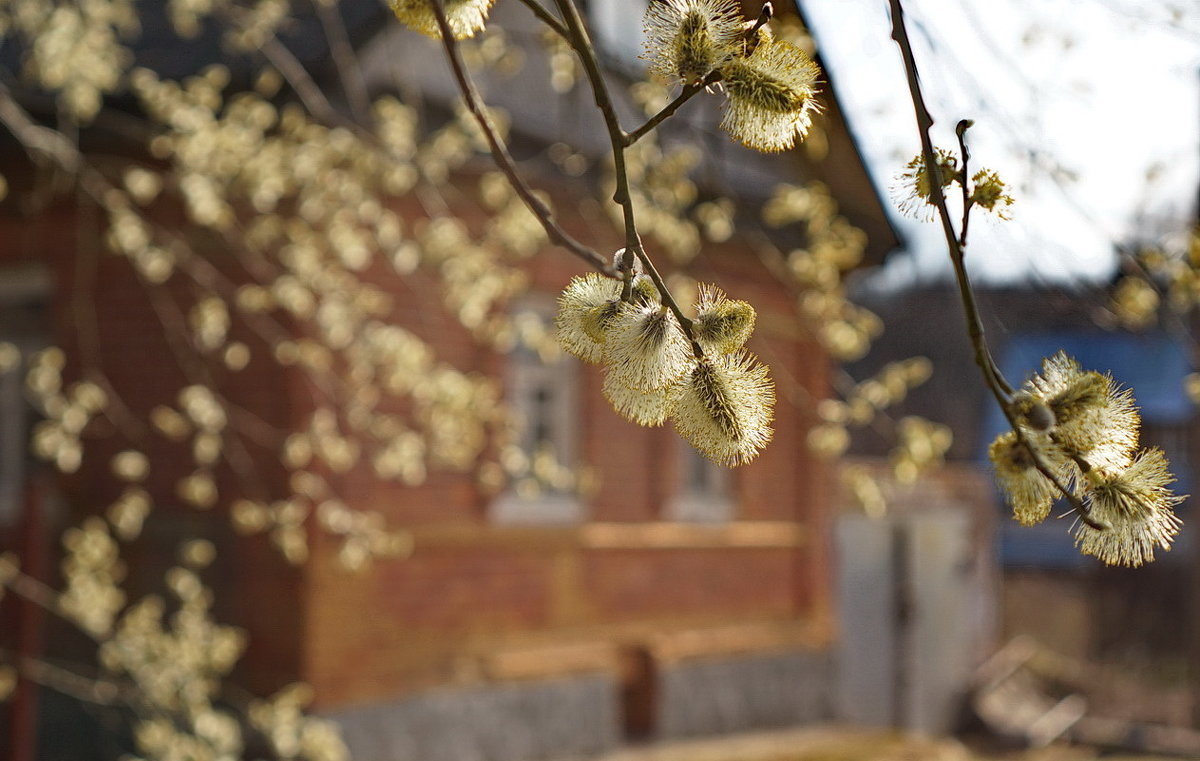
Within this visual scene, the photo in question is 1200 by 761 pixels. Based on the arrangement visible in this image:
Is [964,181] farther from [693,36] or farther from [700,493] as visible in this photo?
[700,493]

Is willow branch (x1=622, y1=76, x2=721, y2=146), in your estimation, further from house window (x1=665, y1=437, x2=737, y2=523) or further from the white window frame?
house window (x1=665, y1=437, x2=737, y2=523)

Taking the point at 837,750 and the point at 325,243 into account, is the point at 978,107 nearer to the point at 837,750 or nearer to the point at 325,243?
the point at 325,243

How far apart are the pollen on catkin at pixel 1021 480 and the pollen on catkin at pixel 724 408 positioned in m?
0.28

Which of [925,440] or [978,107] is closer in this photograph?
[978,107]

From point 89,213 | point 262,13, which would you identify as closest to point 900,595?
point 89,213

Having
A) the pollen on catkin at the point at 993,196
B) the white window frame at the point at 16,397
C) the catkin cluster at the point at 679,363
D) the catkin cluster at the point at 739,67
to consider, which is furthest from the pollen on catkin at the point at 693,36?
the white window frame at the point at 16,397

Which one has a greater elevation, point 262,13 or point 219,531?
point 262,13

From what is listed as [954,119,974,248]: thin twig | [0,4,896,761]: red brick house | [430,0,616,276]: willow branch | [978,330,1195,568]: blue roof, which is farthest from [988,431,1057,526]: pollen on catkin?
[978,330,1195,568]: blue roof

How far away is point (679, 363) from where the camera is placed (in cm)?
137

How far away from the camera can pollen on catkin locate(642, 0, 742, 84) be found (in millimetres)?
1406

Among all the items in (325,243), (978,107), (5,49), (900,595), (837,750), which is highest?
(5,49)

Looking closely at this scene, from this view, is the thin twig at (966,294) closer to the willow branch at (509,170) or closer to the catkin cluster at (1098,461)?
the catkin cluster at (1098,461)

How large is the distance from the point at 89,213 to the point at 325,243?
→ 1.85 metres

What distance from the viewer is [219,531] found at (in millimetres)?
8531
